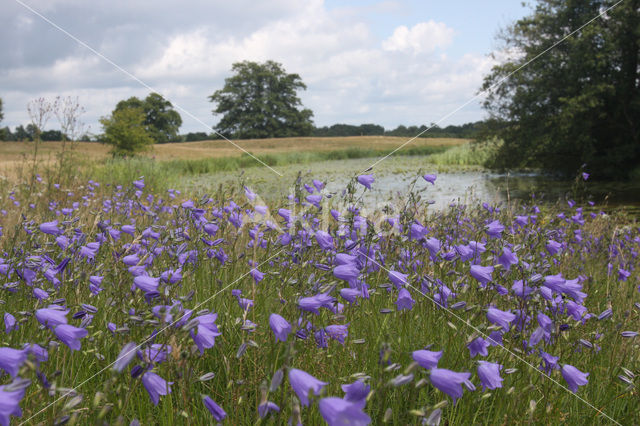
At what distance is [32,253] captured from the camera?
8.02 ft

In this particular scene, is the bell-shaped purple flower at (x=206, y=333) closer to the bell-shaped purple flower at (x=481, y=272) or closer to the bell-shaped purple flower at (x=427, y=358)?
the bell-shaped purple flower at (x=427, y=358)

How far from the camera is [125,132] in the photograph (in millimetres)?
20734

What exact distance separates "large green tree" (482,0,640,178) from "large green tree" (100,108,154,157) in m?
16.3

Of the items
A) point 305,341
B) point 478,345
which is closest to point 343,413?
point 478,345

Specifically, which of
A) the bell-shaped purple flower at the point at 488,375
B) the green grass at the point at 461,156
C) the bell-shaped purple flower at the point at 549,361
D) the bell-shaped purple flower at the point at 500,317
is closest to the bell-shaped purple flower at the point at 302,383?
the bell-shaped purple flower at the point at 488,375

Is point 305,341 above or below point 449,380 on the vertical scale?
below

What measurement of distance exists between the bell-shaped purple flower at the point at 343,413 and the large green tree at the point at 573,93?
18860 millimetres

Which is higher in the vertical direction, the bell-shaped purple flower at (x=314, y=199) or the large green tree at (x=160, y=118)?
the large green tree at (x=160, y=118)

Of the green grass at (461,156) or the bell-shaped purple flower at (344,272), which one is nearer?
the bell-shaped purple flower at (344,272)

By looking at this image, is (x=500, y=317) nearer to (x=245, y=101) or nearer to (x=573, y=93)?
(x=245, y=101)

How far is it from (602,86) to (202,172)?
50.8 feet

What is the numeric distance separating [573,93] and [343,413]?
21227 millimetres

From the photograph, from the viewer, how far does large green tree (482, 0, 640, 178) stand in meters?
17.6

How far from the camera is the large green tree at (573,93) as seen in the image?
17562mm
